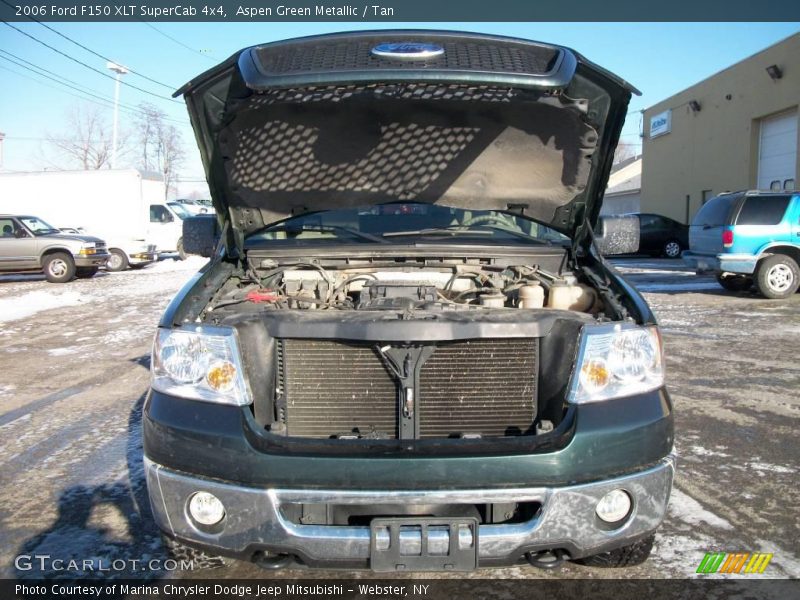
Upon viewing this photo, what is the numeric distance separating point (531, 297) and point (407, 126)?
1.11 meters

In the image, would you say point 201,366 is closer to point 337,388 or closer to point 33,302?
point 337,388

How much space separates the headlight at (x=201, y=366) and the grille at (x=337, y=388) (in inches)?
9.5

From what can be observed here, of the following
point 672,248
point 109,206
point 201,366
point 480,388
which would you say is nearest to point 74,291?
point 109,206

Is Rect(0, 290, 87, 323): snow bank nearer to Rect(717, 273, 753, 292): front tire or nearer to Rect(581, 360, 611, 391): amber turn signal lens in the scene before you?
Rect(581, 360, 611, 391): amber turn signal lens

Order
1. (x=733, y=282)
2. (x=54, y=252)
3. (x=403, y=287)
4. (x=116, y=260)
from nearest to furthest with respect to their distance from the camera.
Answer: (x=403, y=287) → (x=733, y=282) → (x=54, y=252) → (x=116, y=260)

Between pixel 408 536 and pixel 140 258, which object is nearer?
A: pixel 408 536

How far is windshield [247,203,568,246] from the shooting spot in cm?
379

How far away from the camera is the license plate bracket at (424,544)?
2213 millimetres

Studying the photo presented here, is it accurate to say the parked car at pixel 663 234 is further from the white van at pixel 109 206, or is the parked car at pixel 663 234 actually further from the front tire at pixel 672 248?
the white van at pixel 109 206

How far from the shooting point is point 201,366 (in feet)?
8.45

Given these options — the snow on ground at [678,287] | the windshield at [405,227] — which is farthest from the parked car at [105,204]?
the windshield at [405,227]

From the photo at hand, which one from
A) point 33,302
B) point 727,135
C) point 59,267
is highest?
point 727,135

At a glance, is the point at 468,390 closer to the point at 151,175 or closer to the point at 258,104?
the point at 258,104
